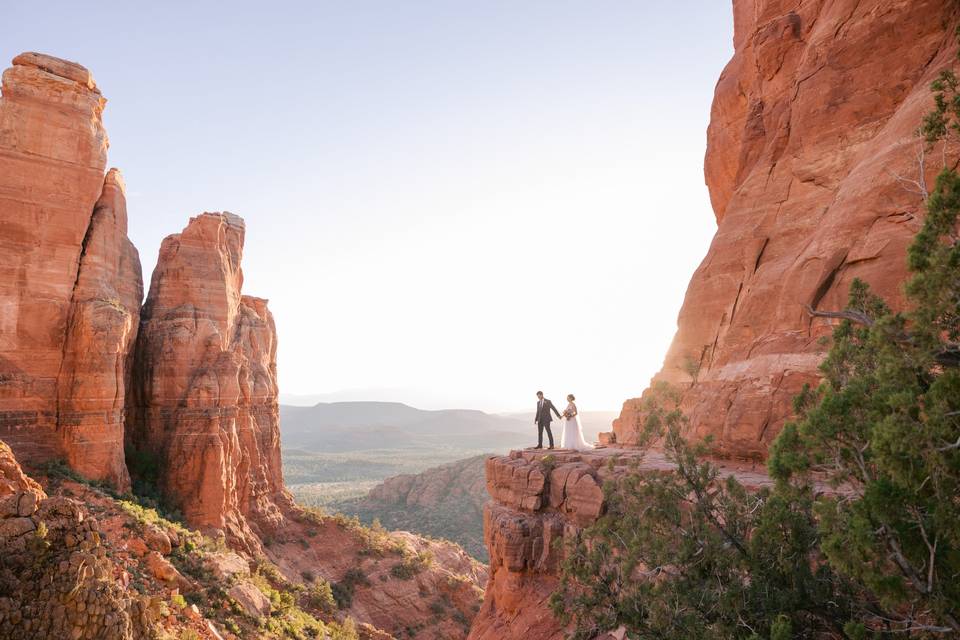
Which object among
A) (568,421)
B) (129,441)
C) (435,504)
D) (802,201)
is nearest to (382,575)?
(129,441)

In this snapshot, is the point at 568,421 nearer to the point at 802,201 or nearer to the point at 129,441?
the point at 802,201

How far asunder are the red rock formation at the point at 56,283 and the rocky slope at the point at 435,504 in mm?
37500

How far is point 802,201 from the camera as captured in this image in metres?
16.4

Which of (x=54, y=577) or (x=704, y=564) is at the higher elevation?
(x=704, y=564)

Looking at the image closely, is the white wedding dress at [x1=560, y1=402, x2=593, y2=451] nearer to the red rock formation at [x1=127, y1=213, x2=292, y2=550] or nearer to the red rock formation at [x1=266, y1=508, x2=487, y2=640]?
the red rock formation at [x1=266, y1=508, x2=487, y2=640]

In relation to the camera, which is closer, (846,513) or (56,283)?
(846,513)

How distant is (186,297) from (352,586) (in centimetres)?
2034

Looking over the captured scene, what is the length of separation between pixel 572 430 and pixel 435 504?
49.5m

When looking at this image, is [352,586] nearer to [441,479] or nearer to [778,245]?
[778,245]

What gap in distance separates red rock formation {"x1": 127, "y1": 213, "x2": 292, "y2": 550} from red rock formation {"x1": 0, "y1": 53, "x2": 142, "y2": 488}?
352cm

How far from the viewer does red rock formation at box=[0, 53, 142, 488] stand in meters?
23.3

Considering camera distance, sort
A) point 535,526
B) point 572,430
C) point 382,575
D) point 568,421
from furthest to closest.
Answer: point 382,575
point 572,430
point 568,421
point 535,526

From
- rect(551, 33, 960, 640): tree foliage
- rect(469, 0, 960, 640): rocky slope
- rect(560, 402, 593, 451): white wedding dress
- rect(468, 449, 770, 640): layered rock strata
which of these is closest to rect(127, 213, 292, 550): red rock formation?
rect(469, 0, 960, 640): rocky slope

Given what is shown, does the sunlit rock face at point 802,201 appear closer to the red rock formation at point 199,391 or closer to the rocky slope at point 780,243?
the rocky slope at point 780,243
